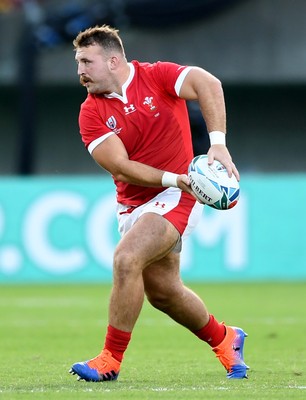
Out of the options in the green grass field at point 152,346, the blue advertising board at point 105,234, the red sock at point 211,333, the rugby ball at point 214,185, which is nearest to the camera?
the green grass field at point 152,346

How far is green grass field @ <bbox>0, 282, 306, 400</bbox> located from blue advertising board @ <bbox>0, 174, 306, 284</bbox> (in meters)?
0.39

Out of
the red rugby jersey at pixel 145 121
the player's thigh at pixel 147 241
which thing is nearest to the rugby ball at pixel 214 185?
the player's thigh at pixel 147 241

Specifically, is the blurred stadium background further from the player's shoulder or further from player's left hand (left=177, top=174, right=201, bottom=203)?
player's left hand (left=177, top=174, right=201, bottom=203)

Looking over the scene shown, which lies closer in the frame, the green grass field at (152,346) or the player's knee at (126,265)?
the green grass field at (152,346)

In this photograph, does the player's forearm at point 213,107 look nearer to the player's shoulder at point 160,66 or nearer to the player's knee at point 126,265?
the player's shoulder at point 160,66

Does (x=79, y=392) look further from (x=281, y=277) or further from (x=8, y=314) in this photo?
(x=281, y=277)

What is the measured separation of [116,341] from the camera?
7.99 m

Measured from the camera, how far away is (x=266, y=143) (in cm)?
2769

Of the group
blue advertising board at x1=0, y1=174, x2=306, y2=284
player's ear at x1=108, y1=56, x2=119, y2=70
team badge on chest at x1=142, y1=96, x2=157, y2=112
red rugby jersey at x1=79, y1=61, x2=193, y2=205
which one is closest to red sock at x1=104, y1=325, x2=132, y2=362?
red rugby jersey at x1=79, y1=61, x2=193, y2=205

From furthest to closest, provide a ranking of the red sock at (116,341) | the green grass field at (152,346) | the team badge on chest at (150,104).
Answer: the team badge on chest at (150,104)
the red sock at (116,341)
the green grass field at (152,346)

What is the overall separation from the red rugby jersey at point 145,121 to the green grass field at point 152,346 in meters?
1.35

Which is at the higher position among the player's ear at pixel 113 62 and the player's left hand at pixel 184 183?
the player's ear at pixel 113 62

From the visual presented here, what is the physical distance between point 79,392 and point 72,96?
20.0 m

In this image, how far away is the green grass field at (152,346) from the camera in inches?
299
